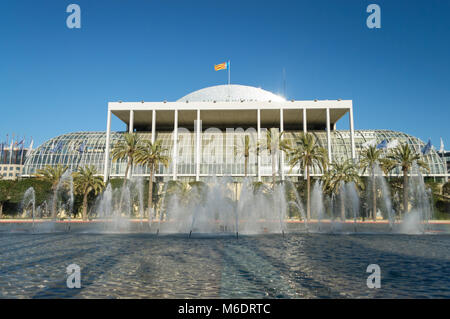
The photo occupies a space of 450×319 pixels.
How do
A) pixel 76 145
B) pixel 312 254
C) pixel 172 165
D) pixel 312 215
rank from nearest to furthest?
1. pixel 312 254
2. pixel 312 215
3. pixel 172 165
4. pixel 76 145

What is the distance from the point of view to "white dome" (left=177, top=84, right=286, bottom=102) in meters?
70.0

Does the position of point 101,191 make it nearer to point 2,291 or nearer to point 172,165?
point 172,165

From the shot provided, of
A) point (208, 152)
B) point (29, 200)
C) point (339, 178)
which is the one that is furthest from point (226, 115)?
point (29, 200)

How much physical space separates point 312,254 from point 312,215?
36517 millimetres

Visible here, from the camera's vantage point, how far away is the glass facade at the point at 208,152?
187 feet

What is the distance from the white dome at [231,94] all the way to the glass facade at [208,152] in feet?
31.7

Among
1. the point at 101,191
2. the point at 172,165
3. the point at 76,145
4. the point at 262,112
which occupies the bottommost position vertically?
the point at 101,191

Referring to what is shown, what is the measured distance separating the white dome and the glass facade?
9672 millimetres

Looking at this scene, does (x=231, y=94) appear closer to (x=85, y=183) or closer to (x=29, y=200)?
(x=85, y=183)

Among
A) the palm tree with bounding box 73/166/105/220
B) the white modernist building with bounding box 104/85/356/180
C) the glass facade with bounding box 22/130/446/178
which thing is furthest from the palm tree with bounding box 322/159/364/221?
the palm tree with bounding box 73/166/105/220

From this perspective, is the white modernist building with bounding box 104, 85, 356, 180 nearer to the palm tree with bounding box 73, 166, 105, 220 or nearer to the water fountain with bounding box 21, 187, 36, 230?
the palm tree with bounding box 73, 166, 105, 220

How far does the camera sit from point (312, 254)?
1411cm
